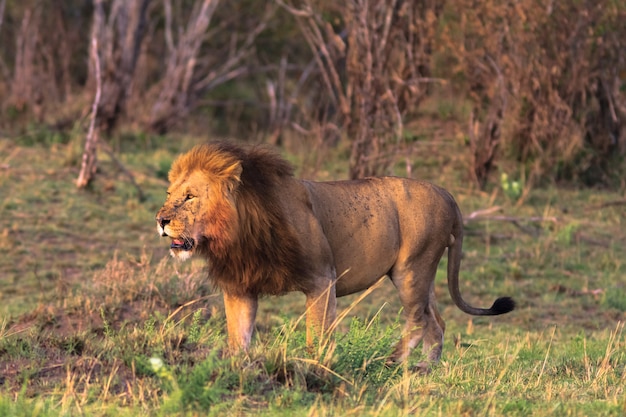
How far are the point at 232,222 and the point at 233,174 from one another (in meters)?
0.22

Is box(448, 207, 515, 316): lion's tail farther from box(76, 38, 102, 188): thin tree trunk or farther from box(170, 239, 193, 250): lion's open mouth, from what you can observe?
box(76, 38, 102, 188): thin tree trunk

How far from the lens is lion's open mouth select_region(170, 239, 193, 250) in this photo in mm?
4879

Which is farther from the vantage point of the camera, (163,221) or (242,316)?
(242,316)

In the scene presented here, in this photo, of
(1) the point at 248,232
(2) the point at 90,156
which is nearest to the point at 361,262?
(1) the point at 248,232

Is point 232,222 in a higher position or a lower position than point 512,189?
higher

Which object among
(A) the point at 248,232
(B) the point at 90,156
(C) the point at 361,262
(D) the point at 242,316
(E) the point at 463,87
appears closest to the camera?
(A) the point at 248,232

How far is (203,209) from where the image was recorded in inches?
194

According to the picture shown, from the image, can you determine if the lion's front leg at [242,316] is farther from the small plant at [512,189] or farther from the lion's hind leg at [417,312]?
the small plant at [512,189]

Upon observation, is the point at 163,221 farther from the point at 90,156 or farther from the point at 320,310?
the point at 90,156

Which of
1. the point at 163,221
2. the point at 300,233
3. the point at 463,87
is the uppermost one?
the point at 463,87

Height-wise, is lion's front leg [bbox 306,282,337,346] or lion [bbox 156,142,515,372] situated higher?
lion [bbox 156,142,515,372]

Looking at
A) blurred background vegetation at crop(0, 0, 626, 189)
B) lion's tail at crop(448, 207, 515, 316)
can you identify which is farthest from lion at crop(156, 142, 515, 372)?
blurred background vegetation at crop(0, 0, 626, 189)

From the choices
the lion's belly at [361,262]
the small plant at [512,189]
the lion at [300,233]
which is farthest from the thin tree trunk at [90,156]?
the lion's belly at [361,262]

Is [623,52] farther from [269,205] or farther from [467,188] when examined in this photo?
[269,205]
